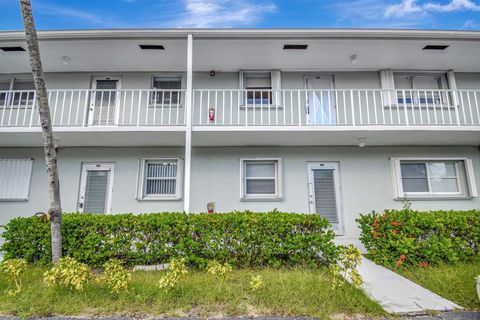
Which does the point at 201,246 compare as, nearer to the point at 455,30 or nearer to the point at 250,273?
the point at 250,273

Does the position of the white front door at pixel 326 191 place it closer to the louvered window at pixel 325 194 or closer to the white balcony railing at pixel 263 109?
the louvered window at pixel 325 194

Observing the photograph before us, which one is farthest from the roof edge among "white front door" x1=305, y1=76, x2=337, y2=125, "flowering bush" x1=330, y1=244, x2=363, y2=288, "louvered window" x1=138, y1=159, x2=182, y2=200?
"flowering bush" x1=330, y1=244, x2=363, y2=288

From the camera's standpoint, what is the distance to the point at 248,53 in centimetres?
760

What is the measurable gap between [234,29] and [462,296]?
7120 mm

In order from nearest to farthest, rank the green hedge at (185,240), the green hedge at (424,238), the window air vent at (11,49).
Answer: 1. the green hedge at (185,240)
2. the green hedge at (424,238)
3. the window air vent at (11,49)

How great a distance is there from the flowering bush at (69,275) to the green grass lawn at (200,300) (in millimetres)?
134

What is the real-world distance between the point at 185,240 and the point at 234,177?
3.55 metres

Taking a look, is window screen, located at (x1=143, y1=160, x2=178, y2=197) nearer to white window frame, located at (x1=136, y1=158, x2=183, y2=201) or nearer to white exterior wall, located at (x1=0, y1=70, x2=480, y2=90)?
white window frame, located at (x1=136, y1=158, x2=183, y2=201)

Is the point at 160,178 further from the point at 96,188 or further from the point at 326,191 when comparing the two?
the point at 326,191

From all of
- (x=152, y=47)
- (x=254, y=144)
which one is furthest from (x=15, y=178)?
(x=254, y=144)

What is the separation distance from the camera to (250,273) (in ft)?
14.4

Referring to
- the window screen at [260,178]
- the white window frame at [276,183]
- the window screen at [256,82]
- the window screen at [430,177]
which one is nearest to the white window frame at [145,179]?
the white window frame at [276,183]

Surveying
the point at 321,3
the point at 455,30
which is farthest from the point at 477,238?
the point at 321,3

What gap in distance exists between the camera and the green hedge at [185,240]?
470 cm
